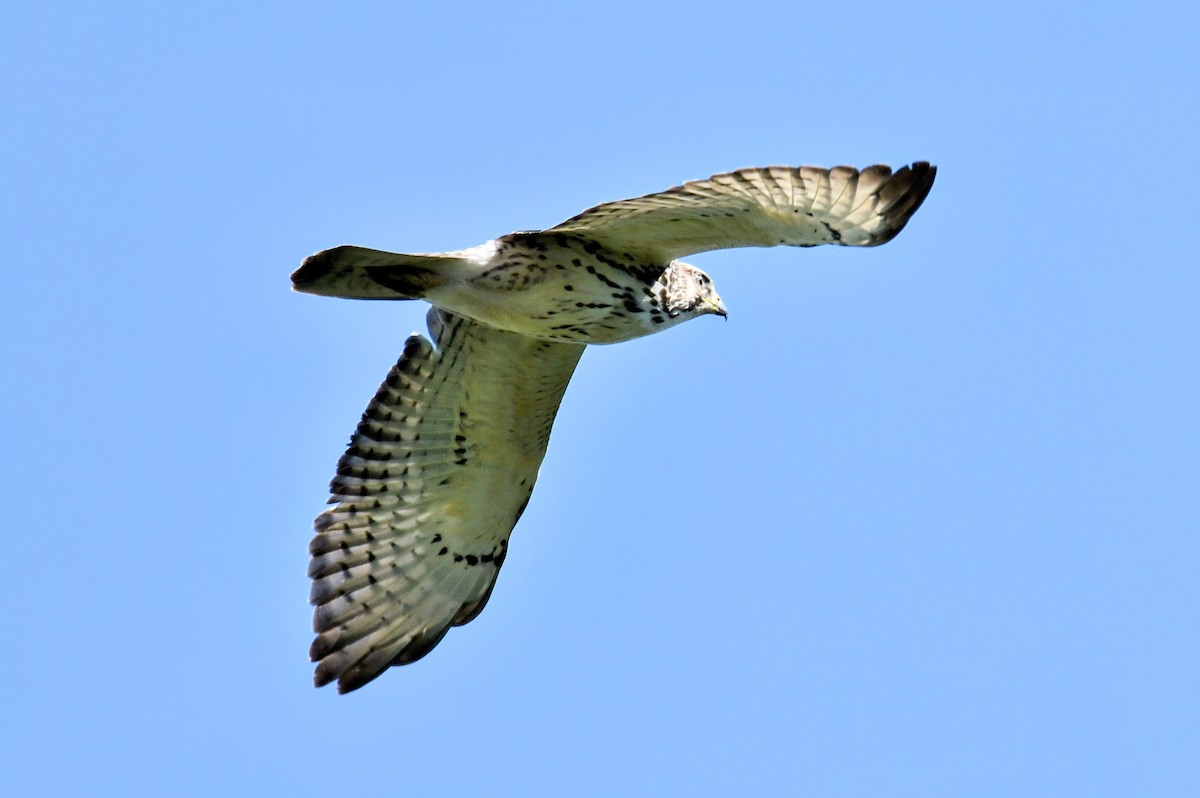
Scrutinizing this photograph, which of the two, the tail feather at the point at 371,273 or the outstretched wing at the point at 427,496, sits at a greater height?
the tail feather at the point at 371,273

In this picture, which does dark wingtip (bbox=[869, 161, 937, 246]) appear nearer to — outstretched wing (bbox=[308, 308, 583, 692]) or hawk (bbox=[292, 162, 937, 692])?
hawk (bbox=[292, 162, 937, 692])

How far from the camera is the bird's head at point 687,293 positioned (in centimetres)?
907

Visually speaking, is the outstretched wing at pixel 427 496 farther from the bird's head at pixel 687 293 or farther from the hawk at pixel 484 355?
the bird's head at pixel 687 293

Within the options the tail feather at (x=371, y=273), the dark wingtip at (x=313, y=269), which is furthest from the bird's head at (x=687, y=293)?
the dark wingtip at (x=313, y=269)

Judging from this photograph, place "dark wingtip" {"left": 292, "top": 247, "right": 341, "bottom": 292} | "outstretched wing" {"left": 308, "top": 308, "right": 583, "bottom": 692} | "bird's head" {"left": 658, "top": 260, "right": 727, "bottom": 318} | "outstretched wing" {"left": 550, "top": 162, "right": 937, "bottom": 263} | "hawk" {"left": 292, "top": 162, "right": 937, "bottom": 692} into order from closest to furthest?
"outstretched wing" {"left": 550, "top": 162, "right": 937, "bottom": 263} → "hawk" {"left": 292, "top": 162, "right": 937, "bottom": 692} → "dark wingtip" {"left": 292, "top": 247, "right": 341, "bottom": 292} → "bird's head" {"left": 658, "top": 260, "right": 727, "bottom": 318} → "outstretched wing" {"left": 308, "top": 308, "right": 583, "bottom": 692}

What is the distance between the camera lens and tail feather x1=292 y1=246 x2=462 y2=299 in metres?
8.71

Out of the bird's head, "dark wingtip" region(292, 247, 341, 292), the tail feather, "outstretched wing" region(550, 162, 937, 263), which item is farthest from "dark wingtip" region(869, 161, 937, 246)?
"dark wingtip" region(292, 247, 341, 292)

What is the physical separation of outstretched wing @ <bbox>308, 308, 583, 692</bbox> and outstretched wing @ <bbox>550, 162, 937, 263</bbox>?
5.97 feet

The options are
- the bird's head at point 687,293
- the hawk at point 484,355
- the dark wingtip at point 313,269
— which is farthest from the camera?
the bird's head at point 687,293

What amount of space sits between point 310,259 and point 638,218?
1.59m

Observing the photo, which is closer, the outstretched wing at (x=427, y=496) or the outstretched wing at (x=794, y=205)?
the outstretched wing at (x=794, y=205)

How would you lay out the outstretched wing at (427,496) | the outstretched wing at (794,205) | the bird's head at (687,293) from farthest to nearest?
1. the outstretched wing at (427,496)
2. the bird's head at (687,293)
3. the outstretched wing at (794,205)

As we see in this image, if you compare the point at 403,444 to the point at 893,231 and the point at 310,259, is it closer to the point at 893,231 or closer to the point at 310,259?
the point at 310,259

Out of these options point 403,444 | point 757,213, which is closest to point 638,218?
point 757,213
